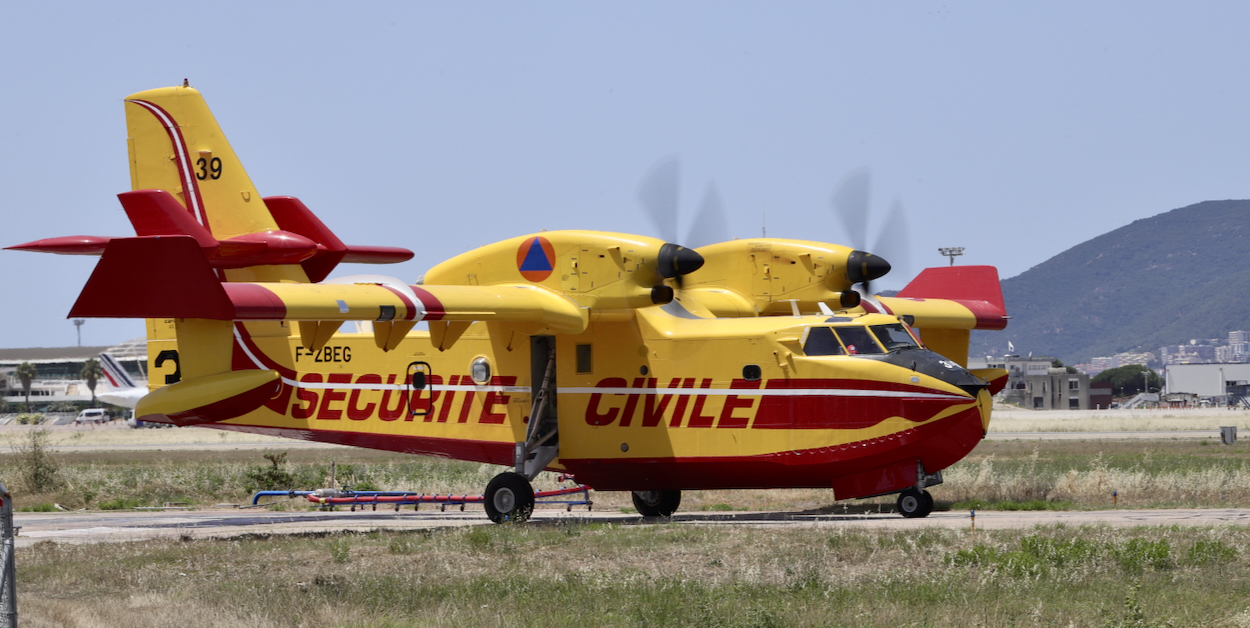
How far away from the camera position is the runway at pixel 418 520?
1884 cm

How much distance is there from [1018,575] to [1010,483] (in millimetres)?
13606

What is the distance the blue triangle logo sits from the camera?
20641 millimetres

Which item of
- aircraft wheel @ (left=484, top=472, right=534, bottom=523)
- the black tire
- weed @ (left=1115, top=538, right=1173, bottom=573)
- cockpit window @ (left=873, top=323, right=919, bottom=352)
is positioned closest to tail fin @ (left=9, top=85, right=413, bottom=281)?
aircraft wheel @ (left=484, top=472, right=534, bottom=523)

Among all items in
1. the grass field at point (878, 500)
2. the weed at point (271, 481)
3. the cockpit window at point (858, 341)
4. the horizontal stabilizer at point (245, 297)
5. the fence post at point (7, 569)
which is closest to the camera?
the fence post at point (7, 569)

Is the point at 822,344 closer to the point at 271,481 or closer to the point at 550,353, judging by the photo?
the point at 550,353

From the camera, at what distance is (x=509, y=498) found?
69.2 ft

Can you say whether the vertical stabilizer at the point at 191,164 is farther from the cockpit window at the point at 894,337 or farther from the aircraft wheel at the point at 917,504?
the aircraft wheel at the point at 917,504

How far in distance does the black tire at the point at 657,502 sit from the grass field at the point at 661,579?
4.82 meters

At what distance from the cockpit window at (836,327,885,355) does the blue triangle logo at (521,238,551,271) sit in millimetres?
4867

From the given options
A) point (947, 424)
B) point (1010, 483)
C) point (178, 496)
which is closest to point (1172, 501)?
point (1010, 483)

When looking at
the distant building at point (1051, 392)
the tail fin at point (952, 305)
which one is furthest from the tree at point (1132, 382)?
the tail fin at point (952, 305)

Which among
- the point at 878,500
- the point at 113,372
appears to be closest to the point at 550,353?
the point at 878,500

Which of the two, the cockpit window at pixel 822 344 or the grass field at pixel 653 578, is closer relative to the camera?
the grass field at pixel 653 578

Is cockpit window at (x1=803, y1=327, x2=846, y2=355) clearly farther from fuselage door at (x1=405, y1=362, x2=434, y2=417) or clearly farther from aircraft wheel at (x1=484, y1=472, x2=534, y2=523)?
fuselage door at (x1=405, y1=362, x2=434, y2=417)
